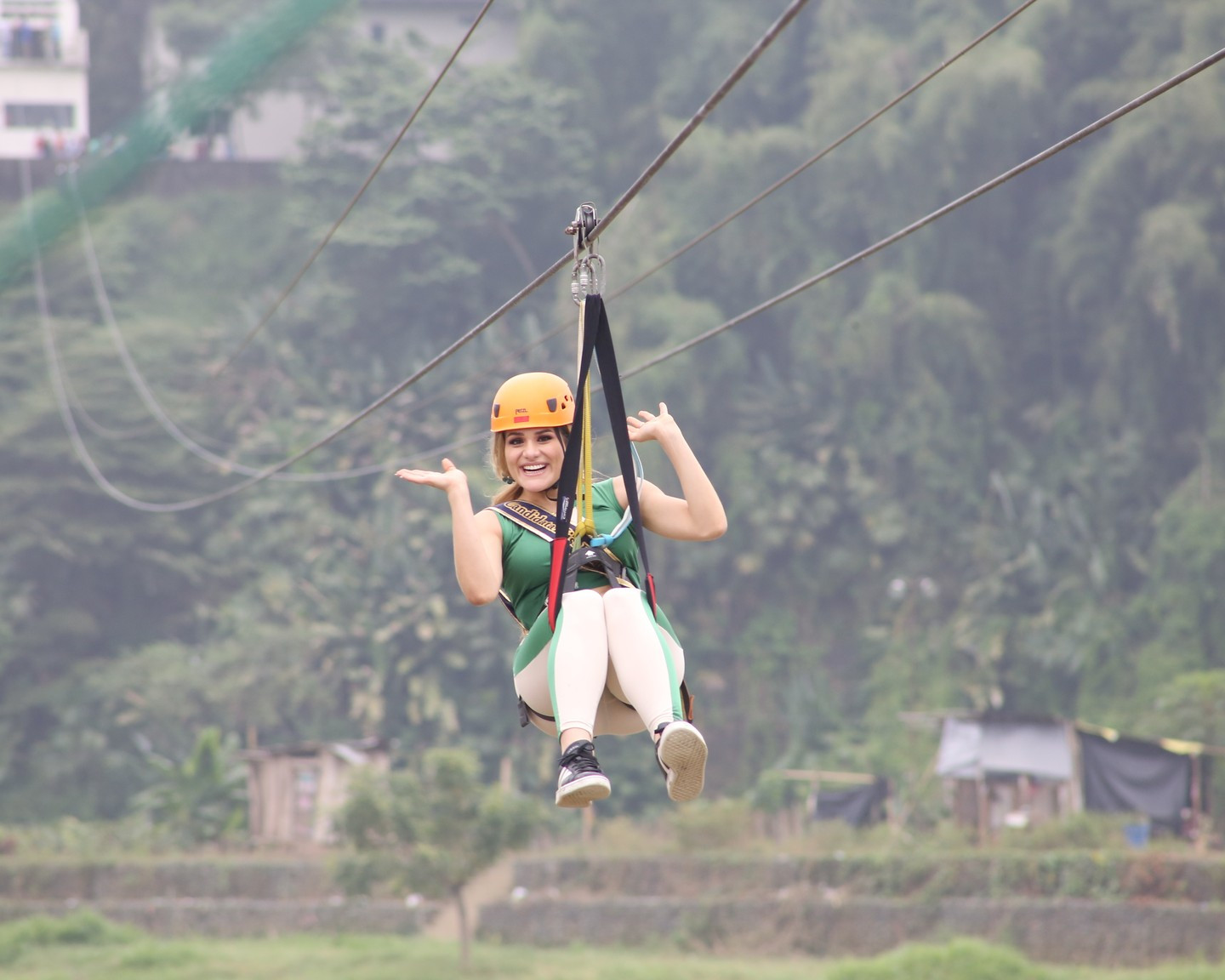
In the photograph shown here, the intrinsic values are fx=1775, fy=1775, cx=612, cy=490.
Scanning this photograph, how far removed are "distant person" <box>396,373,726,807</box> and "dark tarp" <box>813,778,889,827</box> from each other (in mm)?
23744

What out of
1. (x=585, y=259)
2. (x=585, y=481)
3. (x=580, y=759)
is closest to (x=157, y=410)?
(x=585, y=259)

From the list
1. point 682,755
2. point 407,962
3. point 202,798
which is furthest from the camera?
point 202,798

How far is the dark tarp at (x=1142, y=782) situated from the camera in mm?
24453

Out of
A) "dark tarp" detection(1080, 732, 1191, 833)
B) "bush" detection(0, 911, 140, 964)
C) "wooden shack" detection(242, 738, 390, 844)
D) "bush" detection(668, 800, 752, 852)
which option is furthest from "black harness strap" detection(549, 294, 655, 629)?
"wooden shack" detection(242, 738, 390, 844)

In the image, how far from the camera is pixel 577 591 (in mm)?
4840

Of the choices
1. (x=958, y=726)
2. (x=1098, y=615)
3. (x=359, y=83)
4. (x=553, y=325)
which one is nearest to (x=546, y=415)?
(x=958, y=726)

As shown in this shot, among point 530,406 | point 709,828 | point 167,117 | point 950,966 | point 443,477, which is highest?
point 167,117

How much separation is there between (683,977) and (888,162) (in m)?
A: 22.8

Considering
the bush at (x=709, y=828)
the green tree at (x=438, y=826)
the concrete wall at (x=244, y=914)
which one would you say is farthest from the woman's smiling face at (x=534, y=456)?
the bush at (x=709, y=828)

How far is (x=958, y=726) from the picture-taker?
85.6 ft

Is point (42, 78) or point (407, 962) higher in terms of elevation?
point (42, 78)

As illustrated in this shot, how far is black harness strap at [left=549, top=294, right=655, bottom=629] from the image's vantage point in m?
4.67

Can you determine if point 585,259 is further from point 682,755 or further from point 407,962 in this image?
point 407,962

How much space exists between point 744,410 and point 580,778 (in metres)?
34.1
